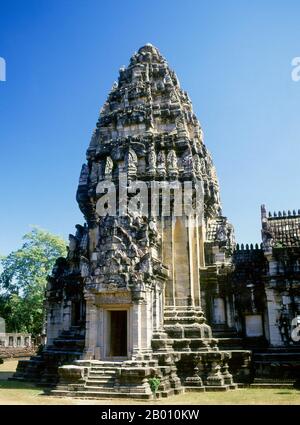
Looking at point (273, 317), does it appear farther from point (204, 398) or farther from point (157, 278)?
point (204, 398)

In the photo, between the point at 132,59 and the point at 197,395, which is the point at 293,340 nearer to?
the point at 197,395

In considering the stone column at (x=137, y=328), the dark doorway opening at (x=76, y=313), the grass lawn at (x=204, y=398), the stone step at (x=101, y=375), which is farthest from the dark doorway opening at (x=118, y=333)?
the dark doorway opening at (x=76, y=313)

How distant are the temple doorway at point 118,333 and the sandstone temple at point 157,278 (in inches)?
3.2

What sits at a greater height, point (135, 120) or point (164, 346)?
point (135, 120)

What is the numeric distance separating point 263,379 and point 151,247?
28.0 ft

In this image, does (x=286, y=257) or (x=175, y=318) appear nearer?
(x=175, y=318)

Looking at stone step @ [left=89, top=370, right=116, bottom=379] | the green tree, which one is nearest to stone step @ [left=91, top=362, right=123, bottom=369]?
stone step @ [left=89, top=370, right=116, bottom=379]

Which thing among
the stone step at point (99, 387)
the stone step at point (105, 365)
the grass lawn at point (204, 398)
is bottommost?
the grass lawn at point (204, 398)

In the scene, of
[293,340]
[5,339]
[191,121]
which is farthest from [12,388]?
[5,339]

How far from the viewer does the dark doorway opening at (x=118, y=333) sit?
21312 millimetres

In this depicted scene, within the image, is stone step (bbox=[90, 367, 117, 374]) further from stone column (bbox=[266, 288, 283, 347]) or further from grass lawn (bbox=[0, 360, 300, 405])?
stone column (bbox=[266, 288, 283, 347])

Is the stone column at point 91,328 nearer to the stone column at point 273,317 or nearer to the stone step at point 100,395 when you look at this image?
the stone step at point 100,395

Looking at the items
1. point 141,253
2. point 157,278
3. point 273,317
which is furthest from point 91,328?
point 273,317

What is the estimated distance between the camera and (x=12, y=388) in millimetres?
20609
